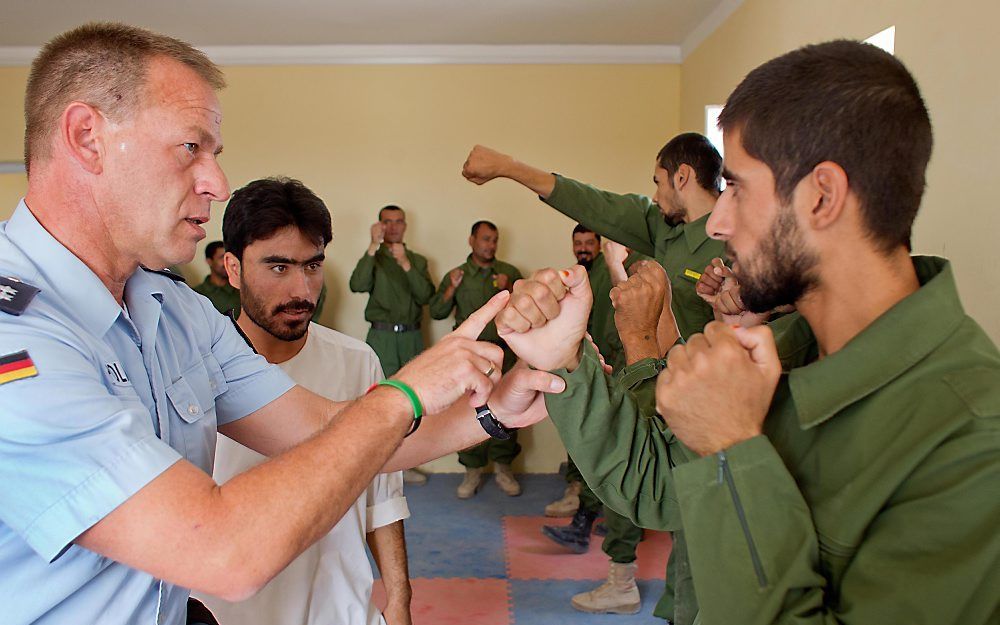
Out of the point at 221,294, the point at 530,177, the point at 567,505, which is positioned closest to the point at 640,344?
the point at 530,177

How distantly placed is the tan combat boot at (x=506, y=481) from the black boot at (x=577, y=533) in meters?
1.22

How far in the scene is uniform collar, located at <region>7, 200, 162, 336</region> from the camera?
4.42 ft

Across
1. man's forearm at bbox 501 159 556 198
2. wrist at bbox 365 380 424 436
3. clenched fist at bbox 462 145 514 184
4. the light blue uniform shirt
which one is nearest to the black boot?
man's forearm at bbox 501 159 556 198

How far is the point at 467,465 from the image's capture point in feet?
21.6

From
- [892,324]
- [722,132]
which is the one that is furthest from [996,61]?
[892,324]

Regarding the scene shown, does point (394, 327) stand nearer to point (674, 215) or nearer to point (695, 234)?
point (674, 215)

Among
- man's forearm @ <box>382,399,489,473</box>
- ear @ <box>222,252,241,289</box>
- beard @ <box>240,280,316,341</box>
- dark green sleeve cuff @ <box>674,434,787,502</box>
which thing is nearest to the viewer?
dark green sleeve cuff @ <box>674,434,787,502</box>

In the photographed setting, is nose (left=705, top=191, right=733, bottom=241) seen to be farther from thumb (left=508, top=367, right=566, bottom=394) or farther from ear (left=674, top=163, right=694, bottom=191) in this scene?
ear (left=674, top=163, right=694, bottom=191)

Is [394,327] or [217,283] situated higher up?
[217,283]

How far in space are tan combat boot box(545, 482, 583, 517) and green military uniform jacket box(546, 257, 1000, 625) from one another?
4.78 metres

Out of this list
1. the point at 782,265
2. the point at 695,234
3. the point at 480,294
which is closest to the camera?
the point at 782,265

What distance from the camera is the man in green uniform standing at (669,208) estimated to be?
3482 mm

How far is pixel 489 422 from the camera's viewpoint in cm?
179

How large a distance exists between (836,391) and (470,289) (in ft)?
18.5
